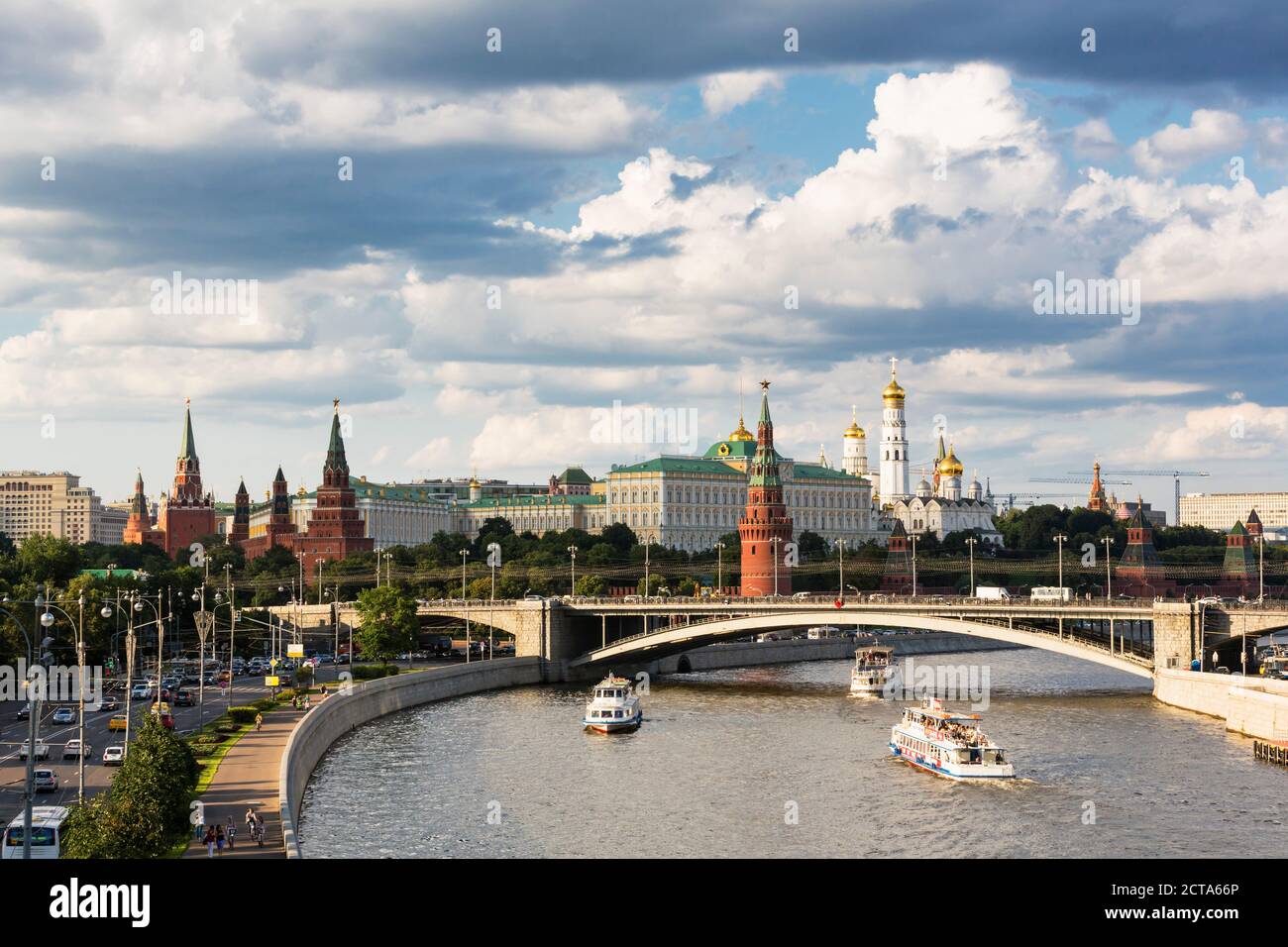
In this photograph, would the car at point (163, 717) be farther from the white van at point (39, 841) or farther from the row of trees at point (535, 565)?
the row of trees at point (535, 565)

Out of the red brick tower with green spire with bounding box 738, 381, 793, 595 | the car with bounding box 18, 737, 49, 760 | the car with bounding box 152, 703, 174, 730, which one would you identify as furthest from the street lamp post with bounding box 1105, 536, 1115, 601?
the car with bounding box 18, 737, 49, 760

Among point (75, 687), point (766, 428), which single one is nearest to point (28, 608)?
point (75, 687)

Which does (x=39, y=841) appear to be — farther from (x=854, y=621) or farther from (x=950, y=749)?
(x=854, y=621)

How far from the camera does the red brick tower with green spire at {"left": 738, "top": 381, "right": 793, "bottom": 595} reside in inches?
5118

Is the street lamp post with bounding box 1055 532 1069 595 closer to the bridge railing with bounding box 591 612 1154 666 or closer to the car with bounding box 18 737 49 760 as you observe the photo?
the bridge railing with bounding box 591 612 1154 666

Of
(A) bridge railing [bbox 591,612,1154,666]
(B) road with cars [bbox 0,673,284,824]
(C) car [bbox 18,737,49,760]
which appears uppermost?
(A) bridge railing [bbox 591,612,1154,666]

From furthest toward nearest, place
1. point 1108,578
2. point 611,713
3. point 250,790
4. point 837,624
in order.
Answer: point 1108,578 < point 837,624 < point 611,713 < point 250,790

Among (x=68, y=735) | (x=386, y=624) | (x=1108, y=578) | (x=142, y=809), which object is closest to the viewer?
(x=142, y=809)

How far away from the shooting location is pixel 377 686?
68.7 m

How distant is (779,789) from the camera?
48.3 m

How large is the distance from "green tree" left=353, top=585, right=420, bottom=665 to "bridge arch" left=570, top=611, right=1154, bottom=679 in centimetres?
927

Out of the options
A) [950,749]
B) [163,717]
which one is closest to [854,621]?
[950,749]

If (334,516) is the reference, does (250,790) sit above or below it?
below

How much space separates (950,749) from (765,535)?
7964cm
